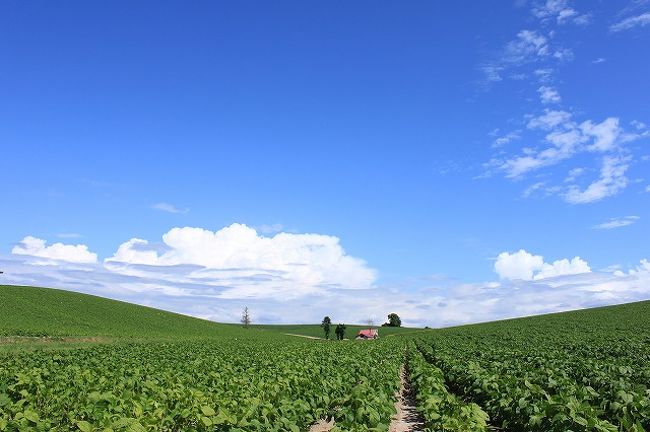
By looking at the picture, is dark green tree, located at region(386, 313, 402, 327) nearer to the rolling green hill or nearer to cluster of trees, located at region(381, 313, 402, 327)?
cluster of trees, located at region(381, 313, 402, 327)

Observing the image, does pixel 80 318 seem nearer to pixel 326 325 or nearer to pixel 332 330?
pixel 326 325

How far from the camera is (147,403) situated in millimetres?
9133

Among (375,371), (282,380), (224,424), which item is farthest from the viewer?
(375,371)

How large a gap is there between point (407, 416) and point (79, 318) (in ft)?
213

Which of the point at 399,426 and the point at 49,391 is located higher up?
the point at 49,391

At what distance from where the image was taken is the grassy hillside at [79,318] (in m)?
58.3

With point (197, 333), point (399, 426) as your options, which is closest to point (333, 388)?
point (399, 426)

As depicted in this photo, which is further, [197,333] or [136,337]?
[197,333]

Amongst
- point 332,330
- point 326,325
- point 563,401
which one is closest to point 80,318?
point 326,325

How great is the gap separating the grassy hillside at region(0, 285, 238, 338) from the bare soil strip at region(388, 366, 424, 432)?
45.1 m

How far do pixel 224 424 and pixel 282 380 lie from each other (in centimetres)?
463

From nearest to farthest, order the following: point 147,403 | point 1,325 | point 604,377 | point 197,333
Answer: point 147,403, point 604,377, point 1,325, point 197,333

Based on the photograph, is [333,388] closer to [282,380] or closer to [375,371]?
[282,380]

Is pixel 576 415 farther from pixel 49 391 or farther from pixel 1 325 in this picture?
pixel 1 325
